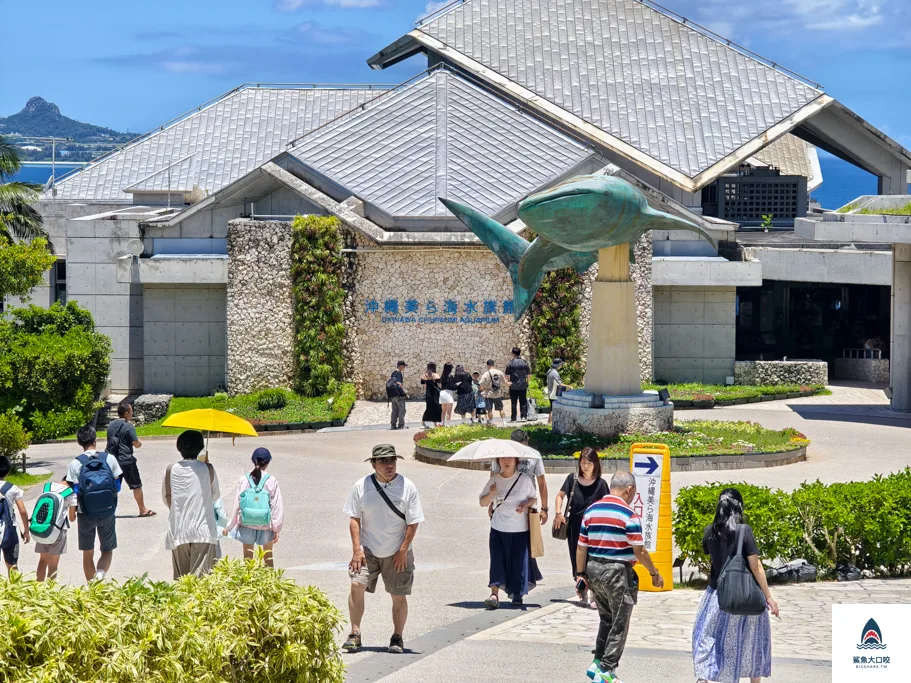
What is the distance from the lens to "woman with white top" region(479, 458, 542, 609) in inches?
516

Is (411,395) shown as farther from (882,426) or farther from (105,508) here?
(105,508)

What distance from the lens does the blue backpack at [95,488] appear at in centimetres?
1393

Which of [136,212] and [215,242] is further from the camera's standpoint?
[136,212]

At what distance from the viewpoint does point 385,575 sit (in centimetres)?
1158

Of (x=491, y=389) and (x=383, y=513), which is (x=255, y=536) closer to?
(x=383, y=513)

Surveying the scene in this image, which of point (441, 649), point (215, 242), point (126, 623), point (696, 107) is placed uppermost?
point (696, 107)

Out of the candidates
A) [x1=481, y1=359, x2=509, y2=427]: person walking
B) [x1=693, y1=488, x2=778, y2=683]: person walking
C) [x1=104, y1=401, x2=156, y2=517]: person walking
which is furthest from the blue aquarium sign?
[x1=693, y1=488, x2=778, y2=683]: person walking

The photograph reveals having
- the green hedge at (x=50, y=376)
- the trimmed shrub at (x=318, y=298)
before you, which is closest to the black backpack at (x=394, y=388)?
the trimmed shrub at (x=318, y=298)

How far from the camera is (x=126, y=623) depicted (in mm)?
7473

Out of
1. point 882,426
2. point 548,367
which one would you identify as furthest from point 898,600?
point 548,367

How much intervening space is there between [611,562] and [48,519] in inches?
233

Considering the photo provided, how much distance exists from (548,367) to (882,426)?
28.2 feet

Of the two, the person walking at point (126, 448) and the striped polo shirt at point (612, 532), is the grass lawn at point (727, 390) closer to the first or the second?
the person walking at point (126, 448)

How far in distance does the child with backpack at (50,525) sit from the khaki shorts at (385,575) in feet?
11.7
